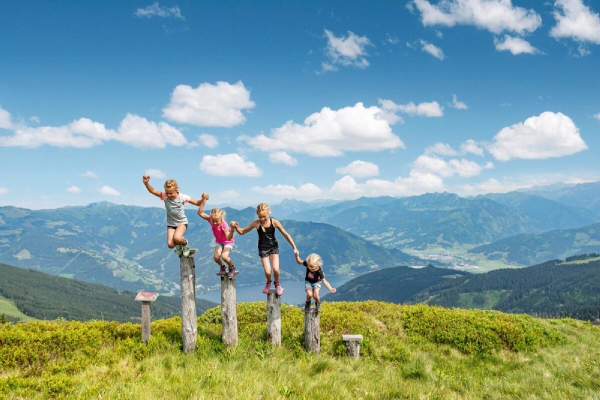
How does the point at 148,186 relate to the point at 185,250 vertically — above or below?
above

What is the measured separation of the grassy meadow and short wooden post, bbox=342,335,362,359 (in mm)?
237

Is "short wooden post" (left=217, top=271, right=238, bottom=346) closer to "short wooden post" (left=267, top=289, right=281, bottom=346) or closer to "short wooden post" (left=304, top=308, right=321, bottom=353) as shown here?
"short wooden post" (left=267, top=289, right=281, bottom=346)

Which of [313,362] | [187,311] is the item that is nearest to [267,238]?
[187,311]

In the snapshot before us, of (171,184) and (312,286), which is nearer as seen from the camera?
(171,184)

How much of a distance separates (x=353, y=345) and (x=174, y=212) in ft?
25.3

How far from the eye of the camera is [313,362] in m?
10.7

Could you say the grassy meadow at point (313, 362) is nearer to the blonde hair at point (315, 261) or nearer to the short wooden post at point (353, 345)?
the short wooden post at point (353, 345)

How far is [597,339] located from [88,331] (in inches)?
869

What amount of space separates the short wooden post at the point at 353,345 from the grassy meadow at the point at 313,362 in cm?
24

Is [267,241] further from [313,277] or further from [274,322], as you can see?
[274,322]

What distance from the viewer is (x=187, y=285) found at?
1107cm

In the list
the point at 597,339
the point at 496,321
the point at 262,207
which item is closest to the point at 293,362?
the point at 262,207

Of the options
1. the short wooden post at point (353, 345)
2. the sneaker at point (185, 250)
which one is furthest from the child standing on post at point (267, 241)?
the short wooden post at point (353, 345)

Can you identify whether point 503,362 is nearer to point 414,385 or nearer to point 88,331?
point 414,385
